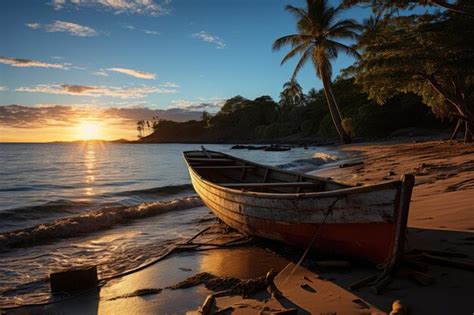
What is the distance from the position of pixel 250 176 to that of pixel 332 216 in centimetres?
564

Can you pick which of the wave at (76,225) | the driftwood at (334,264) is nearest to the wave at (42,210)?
the wave at (76,225)

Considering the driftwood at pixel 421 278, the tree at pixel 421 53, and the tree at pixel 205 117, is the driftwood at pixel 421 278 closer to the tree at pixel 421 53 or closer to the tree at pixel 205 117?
the tree at pixel 421 53

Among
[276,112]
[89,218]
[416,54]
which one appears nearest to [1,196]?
[89,218]

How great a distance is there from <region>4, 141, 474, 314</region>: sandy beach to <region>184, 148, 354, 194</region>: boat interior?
129 centimetres

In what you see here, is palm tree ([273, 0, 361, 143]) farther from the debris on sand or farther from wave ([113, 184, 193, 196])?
the debris on sand

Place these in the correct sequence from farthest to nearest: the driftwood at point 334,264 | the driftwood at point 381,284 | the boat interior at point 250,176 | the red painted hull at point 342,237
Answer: the boat interior at point 250,176, the driftwood at point 334,264, the red painted hull at point 342,237, the driftwood at point 381,284

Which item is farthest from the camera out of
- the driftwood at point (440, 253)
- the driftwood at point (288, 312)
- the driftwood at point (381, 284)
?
the driftwood at point (440, 253)

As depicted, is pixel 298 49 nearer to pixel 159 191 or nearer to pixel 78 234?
pixel 159 191

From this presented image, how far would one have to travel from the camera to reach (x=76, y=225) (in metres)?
9.34

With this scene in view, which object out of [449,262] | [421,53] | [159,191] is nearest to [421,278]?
[449,262]

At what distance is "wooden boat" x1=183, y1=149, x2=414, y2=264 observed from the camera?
156 inches

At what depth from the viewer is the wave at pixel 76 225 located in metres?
8.30

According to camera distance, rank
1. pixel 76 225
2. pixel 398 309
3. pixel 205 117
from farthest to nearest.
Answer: pixel 205 117
pixel 76 225
pixel 398 309

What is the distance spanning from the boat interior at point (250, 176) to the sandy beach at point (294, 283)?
129 cm
